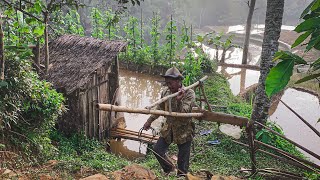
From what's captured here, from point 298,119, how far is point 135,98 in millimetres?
6490

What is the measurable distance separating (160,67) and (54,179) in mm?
11832

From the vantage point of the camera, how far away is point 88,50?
8492mm

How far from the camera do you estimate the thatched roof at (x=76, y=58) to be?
7.55m

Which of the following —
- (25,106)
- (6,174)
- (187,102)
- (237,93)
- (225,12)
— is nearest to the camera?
(6,174)

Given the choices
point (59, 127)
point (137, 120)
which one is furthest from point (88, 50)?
point (137, 120)

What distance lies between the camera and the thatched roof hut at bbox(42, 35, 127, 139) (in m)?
7.64

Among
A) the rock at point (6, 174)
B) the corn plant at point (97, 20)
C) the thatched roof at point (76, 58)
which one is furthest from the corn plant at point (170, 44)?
the rock at point (6, 174)

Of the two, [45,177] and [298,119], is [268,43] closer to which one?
[45,177]

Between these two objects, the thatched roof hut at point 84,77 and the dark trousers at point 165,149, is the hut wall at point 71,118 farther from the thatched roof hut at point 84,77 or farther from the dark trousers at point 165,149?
the dark trousers at point 165,149

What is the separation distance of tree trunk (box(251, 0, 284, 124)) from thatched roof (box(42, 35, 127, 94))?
382cm

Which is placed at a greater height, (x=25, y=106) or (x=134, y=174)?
(x=25, y=106)

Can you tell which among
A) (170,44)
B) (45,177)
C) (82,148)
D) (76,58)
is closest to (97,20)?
(170,44)

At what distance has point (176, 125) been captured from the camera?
4.43m

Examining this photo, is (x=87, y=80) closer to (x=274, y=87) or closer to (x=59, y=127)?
(x=59, y=127)
